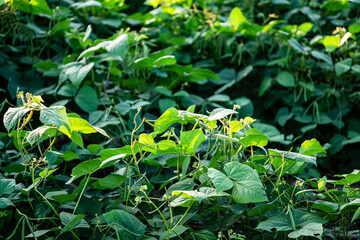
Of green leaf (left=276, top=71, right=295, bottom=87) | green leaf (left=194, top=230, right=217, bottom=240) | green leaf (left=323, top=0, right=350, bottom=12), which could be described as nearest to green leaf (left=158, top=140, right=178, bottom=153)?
green leaf (left=194, top=230, right=217, bottom=240)

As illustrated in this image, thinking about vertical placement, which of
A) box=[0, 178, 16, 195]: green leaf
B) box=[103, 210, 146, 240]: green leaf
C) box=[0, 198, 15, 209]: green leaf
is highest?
box=[0, 178, 16, 195]: green leaf

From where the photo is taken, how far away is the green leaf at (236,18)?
1.99 m

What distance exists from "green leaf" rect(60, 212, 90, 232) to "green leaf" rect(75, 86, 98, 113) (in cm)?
64

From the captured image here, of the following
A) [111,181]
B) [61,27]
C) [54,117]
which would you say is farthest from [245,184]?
[61,27]

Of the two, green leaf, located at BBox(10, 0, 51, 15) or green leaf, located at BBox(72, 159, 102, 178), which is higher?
green leaf, located at BBox(10, 0, 51, 15)

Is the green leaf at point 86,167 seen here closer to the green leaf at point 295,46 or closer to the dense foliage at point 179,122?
the dense foliage at point 179,122

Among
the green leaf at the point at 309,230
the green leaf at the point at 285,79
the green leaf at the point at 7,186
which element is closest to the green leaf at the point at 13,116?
the green leaf at the point at 7,186

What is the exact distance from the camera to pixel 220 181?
92 cm

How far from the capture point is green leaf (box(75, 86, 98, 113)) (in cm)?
158

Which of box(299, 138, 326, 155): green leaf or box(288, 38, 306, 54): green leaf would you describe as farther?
box(288, 38, 306, 54): green leaf

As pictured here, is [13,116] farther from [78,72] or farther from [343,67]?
[343,67]

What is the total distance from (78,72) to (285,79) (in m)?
1.06

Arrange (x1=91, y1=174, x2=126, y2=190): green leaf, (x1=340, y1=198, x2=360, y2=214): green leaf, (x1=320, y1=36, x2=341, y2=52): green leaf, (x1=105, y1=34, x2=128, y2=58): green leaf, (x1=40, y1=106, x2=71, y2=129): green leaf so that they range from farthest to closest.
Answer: (x1=320, y1=36, x2=341, y2=52): green leaf, (x1=105, y1=34, x2=128, y2=58): green leaf, (x1=91, y1=174, x2=126, y2=190): green leaf, (x1=340, y1=198, x2=360, y2=214): green leaf, (x1=40, y1=106, x2=71, y2=129): green leaf

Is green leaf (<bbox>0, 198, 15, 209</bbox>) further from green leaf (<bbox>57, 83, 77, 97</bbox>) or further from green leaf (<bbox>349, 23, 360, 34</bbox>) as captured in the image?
green leaf (<bbox>349, 23, 360, 34</bbox>)
